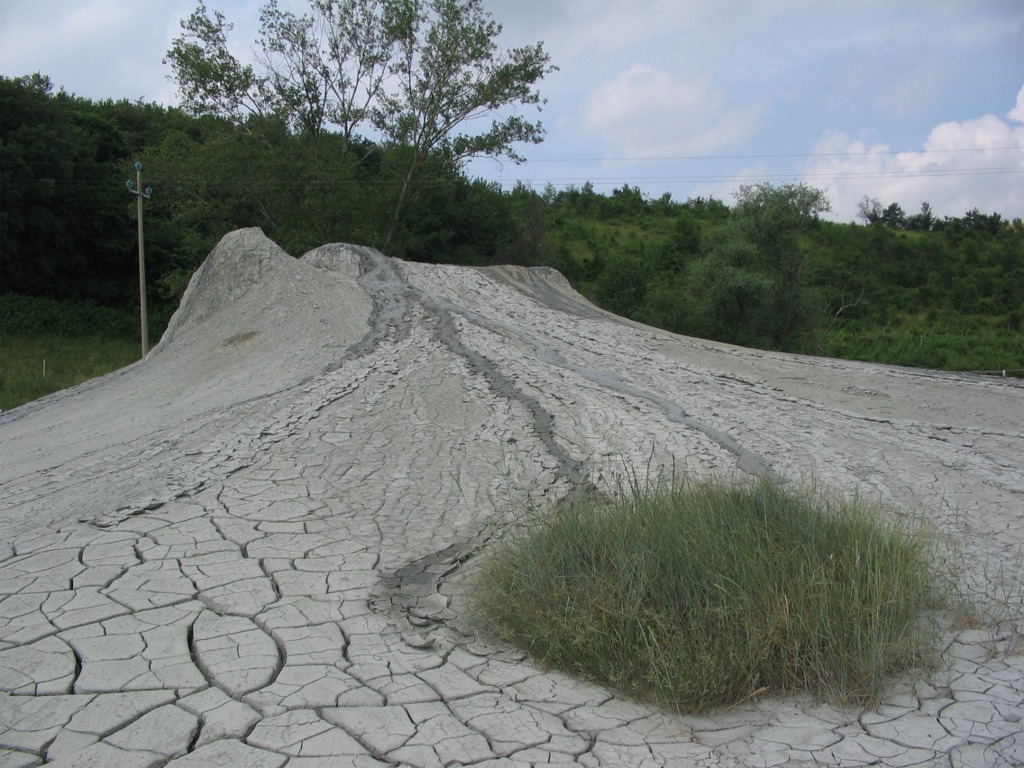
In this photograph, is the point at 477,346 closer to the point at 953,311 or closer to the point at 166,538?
the point at 166,538

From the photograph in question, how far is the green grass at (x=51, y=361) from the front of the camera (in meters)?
17.3

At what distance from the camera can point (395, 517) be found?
3.93 metres

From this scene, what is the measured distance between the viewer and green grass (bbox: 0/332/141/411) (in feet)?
56.7

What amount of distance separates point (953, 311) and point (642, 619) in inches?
1189

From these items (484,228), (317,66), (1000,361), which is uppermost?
(317,66)

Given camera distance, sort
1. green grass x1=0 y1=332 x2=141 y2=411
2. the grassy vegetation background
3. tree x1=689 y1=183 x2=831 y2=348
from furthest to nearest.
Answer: tree x1=689 y1=183 x2=831 y2=348, the grassy vegetation background, green grass x1=0 y1=332 x2=141 y2=411

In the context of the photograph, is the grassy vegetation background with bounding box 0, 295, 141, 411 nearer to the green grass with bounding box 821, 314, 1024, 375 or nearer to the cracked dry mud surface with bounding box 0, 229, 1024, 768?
the cracked dry mud surface with bounding box 0, 229, 1024, 768

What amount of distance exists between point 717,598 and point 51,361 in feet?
72.2

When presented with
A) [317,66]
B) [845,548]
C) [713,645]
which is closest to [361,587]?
[713,645]

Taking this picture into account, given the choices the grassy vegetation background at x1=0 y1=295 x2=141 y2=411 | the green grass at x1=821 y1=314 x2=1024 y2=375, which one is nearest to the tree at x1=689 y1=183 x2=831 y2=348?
the green grass at x1=821 y1=314 x2=1024 y2=375

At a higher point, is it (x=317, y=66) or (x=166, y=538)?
(x=317, y=66)

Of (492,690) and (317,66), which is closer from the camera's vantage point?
(492,690)

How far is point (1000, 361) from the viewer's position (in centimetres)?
2325

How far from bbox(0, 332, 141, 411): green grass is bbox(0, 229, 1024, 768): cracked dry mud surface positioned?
1126cm
